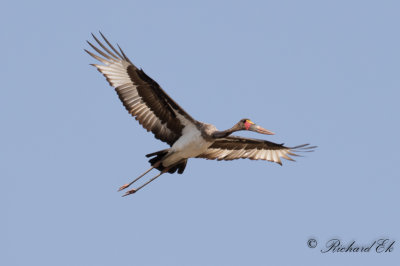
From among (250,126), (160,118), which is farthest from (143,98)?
(250,126)

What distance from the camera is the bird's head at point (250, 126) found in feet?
86.5

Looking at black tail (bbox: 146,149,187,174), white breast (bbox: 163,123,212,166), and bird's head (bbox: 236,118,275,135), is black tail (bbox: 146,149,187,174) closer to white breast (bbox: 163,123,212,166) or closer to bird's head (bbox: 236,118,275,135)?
white breast (bbox: 163,123,212,166)

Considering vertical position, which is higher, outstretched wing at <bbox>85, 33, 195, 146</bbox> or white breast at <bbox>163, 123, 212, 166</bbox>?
outstretched wing at <bbox>85, 33, 195, 146</bbox>

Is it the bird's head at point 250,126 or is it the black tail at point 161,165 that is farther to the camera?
the bird's head at point 250,126

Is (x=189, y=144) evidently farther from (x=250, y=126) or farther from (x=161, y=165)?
(x=250, y=126)

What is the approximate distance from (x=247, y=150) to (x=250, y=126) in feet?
4.77

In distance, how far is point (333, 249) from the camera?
2602 cm

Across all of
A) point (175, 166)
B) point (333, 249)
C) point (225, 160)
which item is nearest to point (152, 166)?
point (175, 166)

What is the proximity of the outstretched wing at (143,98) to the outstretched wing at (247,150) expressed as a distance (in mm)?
1596

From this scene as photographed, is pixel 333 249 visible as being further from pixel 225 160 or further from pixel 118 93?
pixel 118 93

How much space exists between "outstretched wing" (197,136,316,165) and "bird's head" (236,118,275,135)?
78 cm

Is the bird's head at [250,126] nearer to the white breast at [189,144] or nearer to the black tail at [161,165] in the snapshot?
the white breast at [189,144]

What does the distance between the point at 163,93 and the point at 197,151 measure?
1855 mm

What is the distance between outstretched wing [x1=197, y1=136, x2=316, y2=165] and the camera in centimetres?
2725
